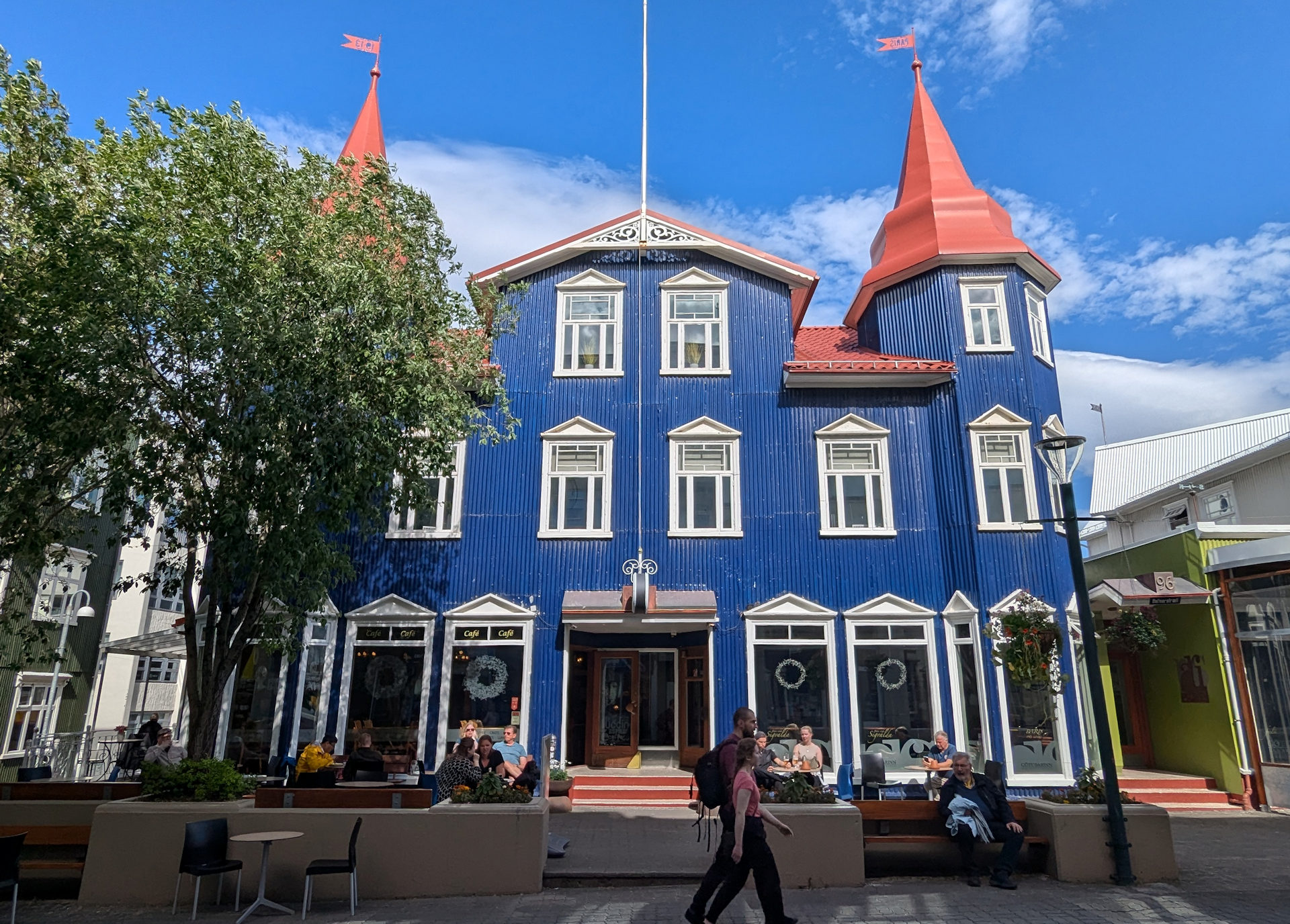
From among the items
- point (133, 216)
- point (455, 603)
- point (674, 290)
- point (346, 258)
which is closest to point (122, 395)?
point (133, 216)

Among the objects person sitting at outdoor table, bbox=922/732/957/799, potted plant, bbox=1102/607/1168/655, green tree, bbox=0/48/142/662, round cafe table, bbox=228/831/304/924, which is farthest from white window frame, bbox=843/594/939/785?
green tree, bbox=0/48/142/662

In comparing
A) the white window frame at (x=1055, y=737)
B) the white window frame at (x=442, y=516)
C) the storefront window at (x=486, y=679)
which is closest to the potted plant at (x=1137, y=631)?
the white window frame at (x=1055, y=737)

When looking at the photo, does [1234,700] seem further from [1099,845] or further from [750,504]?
[750,504]

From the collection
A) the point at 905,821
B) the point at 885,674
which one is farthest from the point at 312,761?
the point at 885,674

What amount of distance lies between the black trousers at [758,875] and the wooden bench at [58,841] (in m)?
7.08

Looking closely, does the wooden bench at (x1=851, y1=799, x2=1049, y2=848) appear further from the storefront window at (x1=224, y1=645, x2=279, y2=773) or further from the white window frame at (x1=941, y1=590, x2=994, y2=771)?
the storefront window at (x1=224, y1=645, x2=279, y2=773)

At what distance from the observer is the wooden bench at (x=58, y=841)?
Result: 878 centimetres

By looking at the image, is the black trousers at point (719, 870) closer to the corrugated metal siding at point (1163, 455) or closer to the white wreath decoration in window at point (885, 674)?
the white wreath decoration in window at point (885, 674)

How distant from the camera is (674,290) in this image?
17.6m

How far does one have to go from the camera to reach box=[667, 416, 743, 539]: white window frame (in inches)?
631

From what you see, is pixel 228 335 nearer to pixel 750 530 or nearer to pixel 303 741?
pixel 303 741

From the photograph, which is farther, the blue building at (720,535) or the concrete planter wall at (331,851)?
the blue building at (720,535)

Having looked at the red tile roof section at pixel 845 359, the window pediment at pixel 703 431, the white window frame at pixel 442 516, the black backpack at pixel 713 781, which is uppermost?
the red tile roof section at pixel 845 359

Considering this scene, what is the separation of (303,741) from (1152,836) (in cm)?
1352
